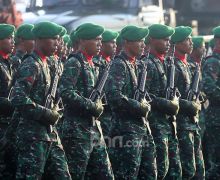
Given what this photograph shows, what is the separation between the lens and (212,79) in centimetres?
784

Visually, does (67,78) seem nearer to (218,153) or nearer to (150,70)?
(150,70)

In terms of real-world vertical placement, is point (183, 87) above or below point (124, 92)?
below

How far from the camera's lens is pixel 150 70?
24.4 feet

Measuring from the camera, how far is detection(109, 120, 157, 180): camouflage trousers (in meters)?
7.01

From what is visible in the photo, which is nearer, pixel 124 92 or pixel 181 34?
pixel 124 92

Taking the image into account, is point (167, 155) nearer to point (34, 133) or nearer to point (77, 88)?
point (77, 88)

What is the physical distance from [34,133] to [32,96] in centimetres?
31

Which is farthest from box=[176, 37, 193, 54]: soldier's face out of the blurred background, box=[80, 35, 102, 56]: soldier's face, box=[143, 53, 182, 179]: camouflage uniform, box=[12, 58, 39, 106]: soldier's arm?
the blurred background

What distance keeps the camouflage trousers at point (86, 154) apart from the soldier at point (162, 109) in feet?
3.16

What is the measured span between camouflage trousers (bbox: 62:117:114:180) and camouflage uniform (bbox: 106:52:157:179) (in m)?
0.47

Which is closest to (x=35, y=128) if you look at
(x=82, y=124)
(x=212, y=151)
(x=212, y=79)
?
(x=82, y=124)

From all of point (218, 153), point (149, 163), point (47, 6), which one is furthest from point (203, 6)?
point (149, 163)

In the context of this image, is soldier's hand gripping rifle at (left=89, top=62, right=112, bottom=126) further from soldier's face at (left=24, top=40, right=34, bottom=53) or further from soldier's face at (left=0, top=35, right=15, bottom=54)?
soldier's face at (left=24, top=40, right=34, bottom=53)

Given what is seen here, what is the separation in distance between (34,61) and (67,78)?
34 centimetres
